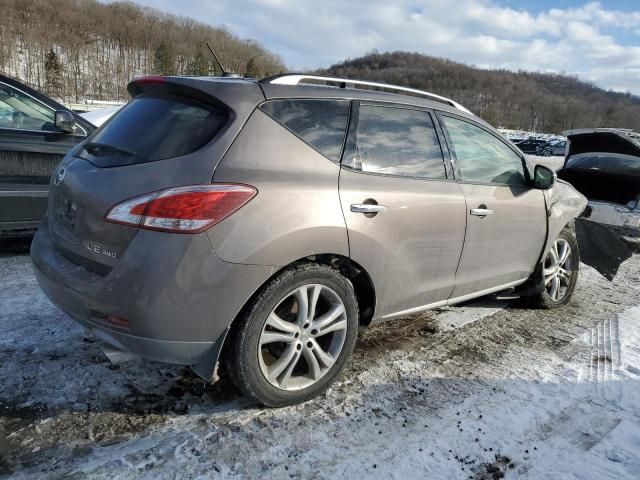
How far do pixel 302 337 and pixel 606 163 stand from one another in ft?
20.1

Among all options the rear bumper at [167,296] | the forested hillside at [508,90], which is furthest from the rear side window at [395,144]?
the forested hillside at [508,90]

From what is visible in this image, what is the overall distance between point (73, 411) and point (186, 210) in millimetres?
1180

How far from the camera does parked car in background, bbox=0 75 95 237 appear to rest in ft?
14.2

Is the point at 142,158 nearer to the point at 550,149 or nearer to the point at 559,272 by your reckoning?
the point at 559,272

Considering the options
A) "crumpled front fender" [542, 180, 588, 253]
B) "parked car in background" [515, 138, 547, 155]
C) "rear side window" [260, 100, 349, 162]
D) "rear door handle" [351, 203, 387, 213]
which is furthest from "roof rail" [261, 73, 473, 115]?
"parked car in background" [515, 138, 547, 155]

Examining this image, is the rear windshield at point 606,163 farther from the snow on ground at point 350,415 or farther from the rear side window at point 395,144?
the rear side window at point 395,144

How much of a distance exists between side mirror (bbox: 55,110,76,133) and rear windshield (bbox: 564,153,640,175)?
657 cm

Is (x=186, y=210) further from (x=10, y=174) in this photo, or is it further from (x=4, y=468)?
(x=10, y=174)

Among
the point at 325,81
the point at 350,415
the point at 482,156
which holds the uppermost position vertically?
the point at 325,81

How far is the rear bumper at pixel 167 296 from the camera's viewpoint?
2062 mm

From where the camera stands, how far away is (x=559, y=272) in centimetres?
430

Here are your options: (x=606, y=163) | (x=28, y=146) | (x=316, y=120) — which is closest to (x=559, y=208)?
(x=316, y=120)

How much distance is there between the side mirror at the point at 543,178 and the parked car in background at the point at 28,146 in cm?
408

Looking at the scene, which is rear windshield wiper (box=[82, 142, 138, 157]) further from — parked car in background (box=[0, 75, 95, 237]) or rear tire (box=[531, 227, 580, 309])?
rear tire (box=[531, 227, 580, 309])
